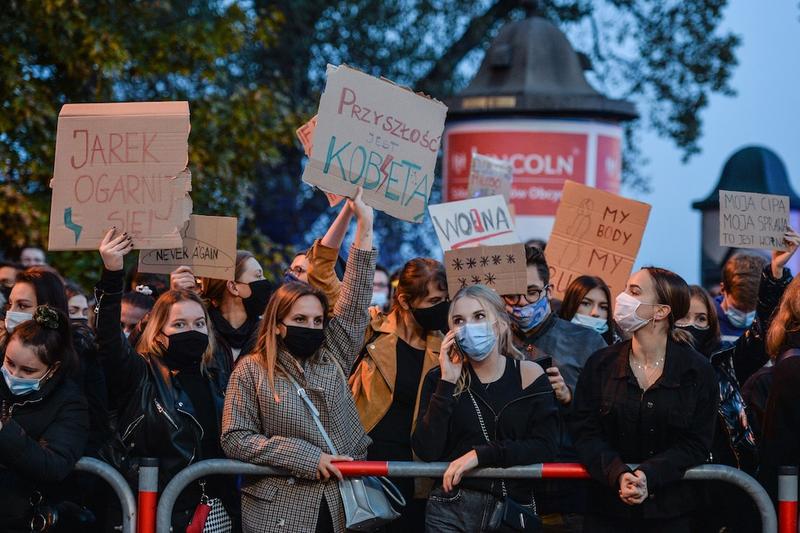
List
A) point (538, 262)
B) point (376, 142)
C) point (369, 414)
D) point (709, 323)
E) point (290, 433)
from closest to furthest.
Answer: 1. point (290, 433)
2. point (369, 414)
3. point (376, 142)
4. point (709, 323)
5. point (538, 262)

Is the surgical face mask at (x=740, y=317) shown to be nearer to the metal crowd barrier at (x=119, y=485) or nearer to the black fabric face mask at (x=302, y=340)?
the black fabric face mask at (x=302, y=340)

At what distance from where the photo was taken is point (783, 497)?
567 cm

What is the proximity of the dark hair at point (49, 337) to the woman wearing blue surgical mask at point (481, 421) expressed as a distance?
1504 mm

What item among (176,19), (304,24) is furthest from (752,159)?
(176,19)

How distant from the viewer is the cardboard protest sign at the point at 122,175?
6.26 meters

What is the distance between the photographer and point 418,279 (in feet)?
22.0

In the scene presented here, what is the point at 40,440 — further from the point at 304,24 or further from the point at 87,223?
the point at 304,24

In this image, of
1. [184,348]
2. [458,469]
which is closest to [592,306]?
[458,469]

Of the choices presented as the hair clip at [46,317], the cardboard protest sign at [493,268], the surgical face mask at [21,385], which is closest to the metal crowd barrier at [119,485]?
the surgical face mask at [21,385]

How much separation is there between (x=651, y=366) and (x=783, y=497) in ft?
2.48

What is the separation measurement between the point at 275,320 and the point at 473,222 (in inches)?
88.2

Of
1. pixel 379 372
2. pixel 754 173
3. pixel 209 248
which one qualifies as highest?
pixel 754 173

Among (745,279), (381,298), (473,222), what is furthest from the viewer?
(381,298)

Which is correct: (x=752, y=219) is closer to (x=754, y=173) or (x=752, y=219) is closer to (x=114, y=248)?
(x=114, y=248)
